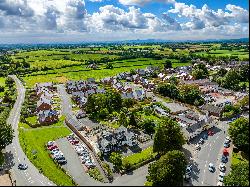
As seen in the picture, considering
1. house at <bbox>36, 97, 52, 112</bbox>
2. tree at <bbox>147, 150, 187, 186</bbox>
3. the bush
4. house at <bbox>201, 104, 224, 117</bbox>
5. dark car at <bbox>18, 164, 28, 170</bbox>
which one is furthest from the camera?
house at <bbox>36, 97, 52, 112</bbox>

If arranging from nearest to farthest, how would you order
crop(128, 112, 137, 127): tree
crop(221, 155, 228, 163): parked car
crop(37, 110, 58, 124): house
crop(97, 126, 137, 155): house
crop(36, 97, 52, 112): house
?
A: crop(221, 155, 228, 163): parked car
crop(97, 126, 137, 155): house
crop(128, 112, 137, 127): tree
crop(37, 110, 58, 124): house
crop(36, 97, 52, 112): house

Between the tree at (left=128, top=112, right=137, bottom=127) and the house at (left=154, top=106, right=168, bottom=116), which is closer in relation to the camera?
the tree at (left=128, top=112, right=137, bottom=127)

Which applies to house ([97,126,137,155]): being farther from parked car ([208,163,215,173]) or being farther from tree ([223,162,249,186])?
tree ([223,162,249,186])

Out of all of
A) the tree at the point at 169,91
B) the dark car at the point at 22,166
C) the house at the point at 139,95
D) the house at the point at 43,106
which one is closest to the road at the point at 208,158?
the tree at the point at 169,91

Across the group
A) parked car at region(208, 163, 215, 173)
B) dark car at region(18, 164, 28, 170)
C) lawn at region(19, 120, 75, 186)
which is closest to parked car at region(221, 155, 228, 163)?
parked car at region(208, 163, 215, 173)

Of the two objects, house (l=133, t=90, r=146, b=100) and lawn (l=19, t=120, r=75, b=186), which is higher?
house (l=133, t=90, r=146, b=100)

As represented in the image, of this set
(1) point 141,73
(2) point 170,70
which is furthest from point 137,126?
(2) point 170,70

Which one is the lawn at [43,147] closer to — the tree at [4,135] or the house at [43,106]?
the tree at [4,135]
